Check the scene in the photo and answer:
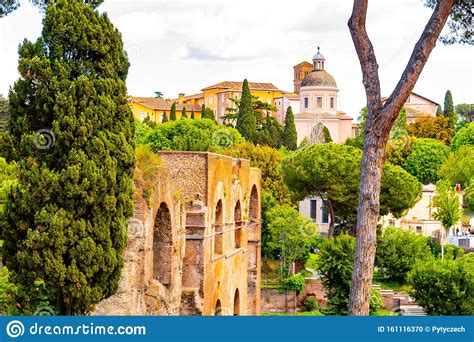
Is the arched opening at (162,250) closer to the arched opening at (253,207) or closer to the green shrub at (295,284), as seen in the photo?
the arched opening at (253,207)

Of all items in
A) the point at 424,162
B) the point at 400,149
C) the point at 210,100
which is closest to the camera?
the point at 424,162

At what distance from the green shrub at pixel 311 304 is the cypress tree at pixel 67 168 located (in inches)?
922

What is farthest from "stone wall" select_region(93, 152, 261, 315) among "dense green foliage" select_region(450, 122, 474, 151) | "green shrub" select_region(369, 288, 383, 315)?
"dense green foliage" select_region(450, 122, 474, 151)

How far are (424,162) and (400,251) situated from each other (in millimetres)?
24485

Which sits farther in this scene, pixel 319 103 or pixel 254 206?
pixel 319 103

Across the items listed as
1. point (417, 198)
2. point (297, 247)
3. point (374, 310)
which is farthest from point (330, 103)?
point (374, 310)

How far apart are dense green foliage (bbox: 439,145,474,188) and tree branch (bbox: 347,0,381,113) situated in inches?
1722

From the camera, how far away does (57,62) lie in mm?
11328

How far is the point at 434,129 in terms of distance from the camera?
7088 centimetres

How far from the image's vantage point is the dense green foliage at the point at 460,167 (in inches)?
2152

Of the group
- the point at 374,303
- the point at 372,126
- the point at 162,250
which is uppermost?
the point at 372,126

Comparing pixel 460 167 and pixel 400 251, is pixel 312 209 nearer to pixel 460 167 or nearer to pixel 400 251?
pixel 400 251

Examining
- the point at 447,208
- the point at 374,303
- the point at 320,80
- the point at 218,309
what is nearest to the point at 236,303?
the point at 218,309
